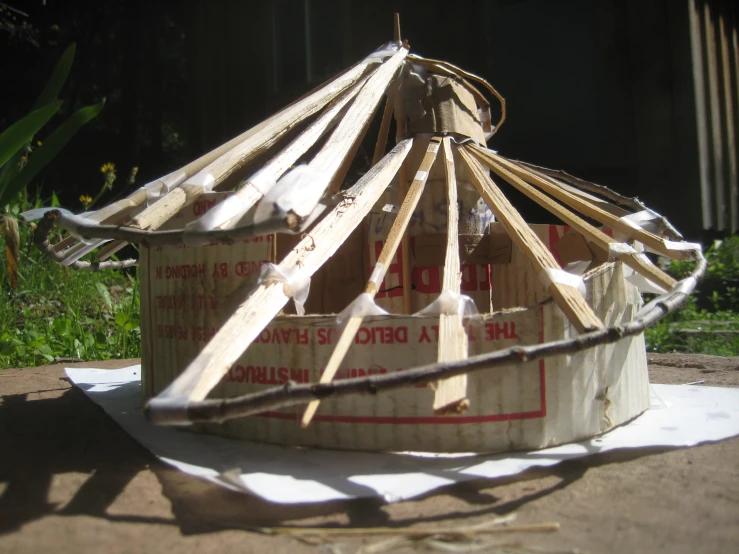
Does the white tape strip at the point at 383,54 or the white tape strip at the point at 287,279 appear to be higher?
the white tape strip at the point at 383,54

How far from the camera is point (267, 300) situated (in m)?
2.07

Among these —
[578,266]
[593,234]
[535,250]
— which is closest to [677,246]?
[593,234]

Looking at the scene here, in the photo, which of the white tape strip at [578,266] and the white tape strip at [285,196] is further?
the white tape strip at [578,266]

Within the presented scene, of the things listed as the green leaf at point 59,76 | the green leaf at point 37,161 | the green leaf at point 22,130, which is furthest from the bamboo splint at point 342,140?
the green leaf at point 59,76

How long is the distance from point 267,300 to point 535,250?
90cm

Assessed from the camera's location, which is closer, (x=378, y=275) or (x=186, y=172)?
(x=378, y=275)

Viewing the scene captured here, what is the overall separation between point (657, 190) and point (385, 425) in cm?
454

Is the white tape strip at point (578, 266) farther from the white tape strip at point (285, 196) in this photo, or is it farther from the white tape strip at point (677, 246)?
the white tape strip at point (285, 196)

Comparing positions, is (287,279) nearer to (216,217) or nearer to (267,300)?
(267,300)

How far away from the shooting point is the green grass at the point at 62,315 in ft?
14.9

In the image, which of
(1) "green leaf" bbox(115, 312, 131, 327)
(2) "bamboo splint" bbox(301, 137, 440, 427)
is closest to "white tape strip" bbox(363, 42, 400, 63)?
(2) "bamboo splint" bbox(301, 137, 440, 427)

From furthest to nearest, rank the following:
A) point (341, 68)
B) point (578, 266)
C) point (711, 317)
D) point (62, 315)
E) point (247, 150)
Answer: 1. point (341, 68)
2. point (711, 317)
3. point (62, 315)
4. point (578, 266)
5. point (247, 150)

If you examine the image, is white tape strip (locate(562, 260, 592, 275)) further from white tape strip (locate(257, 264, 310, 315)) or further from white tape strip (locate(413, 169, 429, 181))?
white tape strip (locate(257, 264, 310, 315))

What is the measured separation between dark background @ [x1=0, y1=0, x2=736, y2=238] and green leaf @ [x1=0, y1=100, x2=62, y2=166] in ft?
4.53
